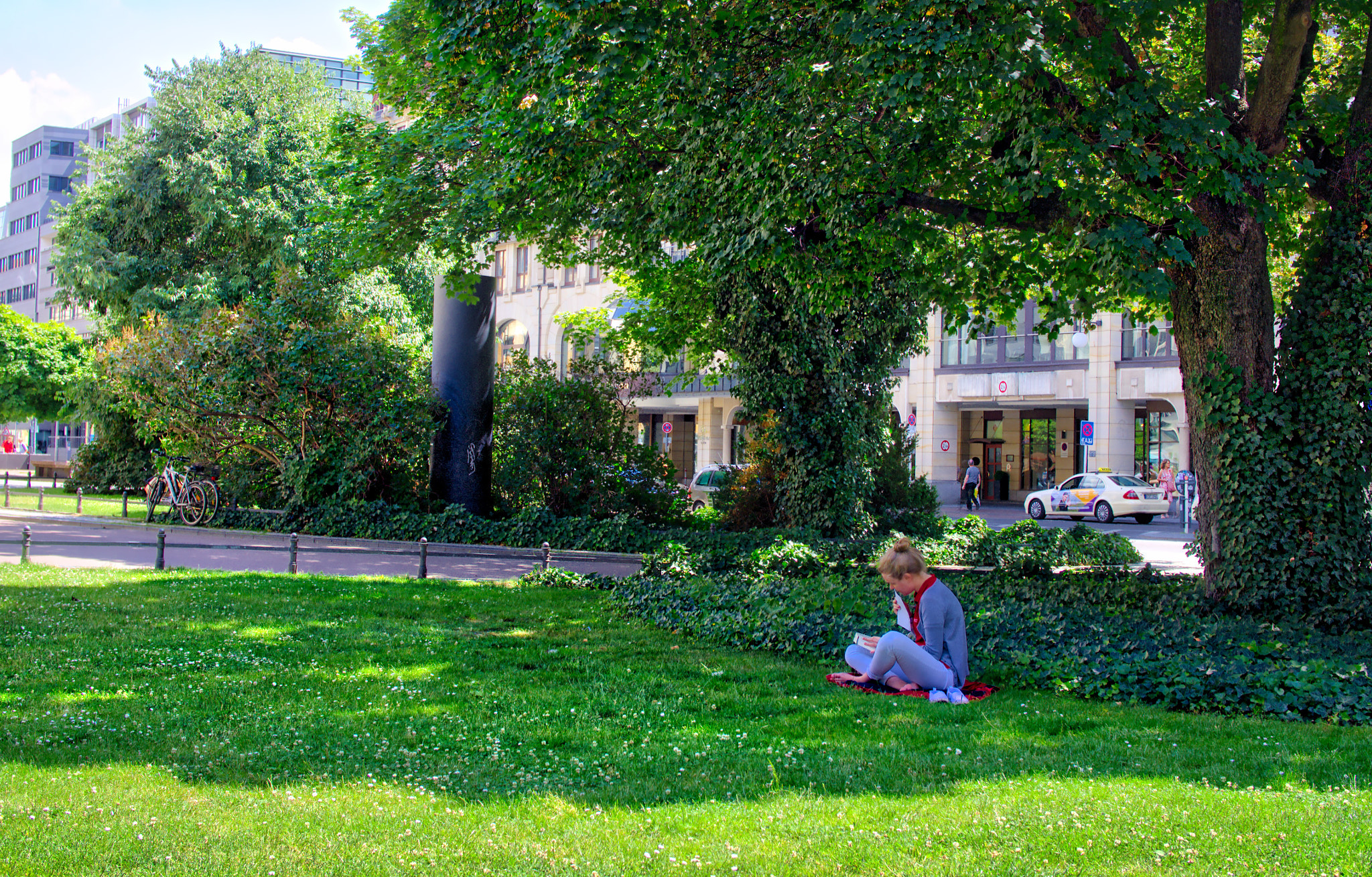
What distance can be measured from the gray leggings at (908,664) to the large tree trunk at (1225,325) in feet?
14.4

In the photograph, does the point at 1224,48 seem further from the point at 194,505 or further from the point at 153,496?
the point at 153,496

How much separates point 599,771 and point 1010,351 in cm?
3637

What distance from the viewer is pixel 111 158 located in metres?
32.9

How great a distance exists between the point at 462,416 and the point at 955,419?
27.0 meters

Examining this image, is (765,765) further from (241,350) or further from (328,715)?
(241,350)

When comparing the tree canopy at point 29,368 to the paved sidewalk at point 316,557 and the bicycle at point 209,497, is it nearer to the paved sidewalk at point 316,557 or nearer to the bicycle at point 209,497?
the bicycle at point 209,497

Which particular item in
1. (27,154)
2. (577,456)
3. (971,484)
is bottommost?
(971,484)

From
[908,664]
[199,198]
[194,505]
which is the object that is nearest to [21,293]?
[199,198]

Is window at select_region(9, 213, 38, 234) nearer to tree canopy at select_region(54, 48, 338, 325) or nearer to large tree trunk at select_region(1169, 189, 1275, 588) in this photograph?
tree canopy at select_region(54, 48, 338, 325)

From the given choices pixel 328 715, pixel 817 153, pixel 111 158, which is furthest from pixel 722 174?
pixel 111 158

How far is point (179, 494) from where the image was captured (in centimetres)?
2125

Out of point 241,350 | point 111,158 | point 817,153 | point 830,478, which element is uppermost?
point 111,158

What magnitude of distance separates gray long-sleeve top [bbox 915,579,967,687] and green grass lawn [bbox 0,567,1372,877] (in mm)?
350

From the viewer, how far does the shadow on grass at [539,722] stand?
16.6ft
